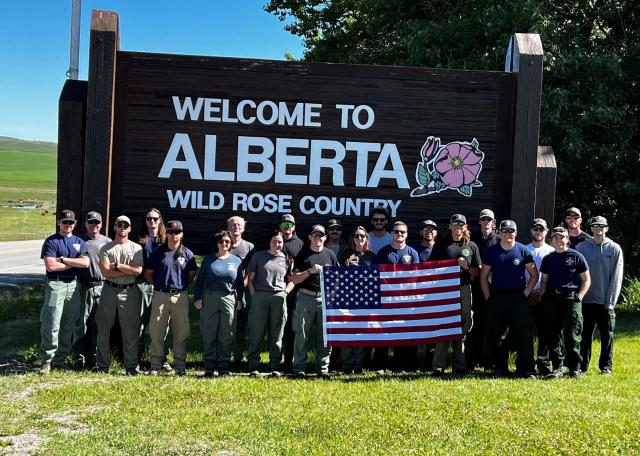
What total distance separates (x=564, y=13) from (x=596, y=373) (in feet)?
32.1

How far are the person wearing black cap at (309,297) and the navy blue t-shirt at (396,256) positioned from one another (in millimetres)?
581

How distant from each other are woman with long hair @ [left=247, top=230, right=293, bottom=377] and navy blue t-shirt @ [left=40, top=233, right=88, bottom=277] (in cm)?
207

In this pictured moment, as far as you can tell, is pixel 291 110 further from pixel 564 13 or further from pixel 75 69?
pixel 564 13

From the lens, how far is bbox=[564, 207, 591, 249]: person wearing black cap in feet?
32.6

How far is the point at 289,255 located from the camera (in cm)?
938

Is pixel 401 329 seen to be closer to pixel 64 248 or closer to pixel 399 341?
pixel 399 341

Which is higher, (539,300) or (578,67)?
(578,67)

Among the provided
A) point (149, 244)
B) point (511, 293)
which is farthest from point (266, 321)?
point (511, 293)

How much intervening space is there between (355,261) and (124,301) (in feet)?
9.44

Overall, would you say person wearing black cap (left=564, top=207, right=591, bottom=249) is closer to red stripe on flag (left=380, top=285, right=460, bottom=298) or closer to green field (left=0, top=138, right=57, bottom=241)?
red stripe on flag (left=380, top=285, right=460, bottom=298)

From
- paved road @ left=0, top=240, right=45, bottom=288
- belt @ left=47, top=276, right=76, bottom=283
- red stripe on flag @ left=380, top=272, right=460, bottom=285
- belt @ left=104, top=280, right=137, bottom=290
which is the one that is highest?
red stripe on flag @ left=380, top=272, right=460, bottom=285

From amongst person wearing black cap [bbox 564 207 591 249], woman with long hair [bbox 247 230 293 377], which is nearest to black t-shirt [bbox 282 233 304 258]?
woman with long hair [bbox 247 230 293 377]

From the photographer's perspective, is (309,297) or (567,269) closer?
(567,269)

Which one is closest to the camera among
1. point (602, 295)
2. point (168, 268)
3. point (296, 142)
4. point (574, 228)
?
point (168, 268)
